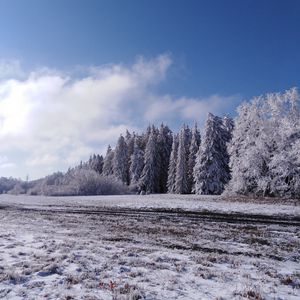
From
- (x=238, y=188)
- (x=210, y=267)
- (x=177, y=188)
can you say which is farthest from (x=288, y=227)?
(x=177, y=188)

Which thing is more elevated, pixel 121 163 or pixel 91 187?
pixel 121 163

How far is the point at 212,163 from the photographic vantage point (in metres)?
58.5

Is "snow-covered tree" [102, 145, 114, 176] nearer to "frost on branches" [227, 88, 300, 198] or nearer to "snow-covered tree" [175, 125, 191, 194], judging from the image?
"snow-covered tree" [175, 125, 191, 194]

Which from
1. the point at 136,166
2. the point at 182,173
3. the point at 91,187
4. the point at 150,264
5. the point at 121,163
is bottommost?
the point at 150,264

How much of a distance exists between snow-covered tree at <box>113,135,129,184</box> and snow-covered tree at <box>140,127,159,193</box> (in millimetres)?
9244

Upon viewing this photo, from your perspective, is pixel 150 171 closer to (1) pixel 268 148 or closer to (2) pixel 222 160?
(2) pixel 222 160

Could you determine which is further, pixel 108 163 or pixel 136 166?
pixel 108 163

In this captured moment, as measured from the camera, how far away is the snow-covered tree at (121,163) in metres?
85.9

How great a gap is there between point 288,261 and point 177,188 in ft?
201

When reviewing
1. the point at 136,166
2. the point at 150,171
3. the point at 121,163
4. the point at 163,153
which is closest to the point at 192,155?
the point at 150,171

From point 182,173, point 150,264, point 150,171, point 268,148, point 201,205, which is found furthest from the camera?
point 150,171

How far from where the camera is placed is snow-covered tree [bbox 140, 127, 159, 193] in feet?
254

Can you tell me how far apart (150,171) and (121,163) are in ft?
39.1

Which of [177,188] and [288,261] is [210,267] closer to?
[288,261]
